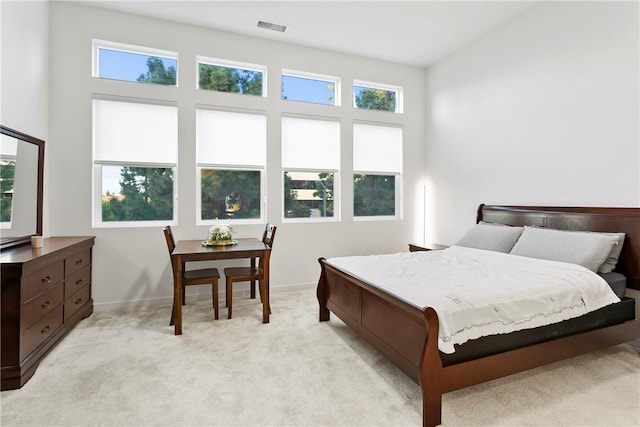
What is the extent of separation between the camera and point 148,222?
3965mm

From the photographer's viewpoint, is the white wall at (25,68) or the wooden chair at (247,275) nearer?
the white wall at (25,68)

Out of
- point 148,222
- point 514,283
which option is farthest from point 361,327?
point 148,222

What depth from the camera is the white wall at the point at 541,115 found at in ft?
9.60

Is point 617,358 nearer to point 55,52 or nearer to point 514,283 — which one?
point 514,283

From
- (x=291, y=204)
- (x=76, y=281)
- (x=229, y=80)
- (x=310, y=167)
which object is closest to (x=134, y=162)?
(x=76, y=281)

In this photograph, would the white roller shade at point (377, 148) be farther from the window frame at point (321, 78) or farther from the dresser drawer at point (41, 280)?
the dresser drawer at point (41, 280)

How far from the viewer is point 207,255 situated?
3.17 m

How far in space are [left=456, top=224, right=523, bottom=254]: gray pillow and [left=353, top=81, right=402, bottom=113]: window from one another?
2.35 meters

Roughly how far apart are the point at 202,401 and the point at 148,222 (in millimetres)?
2581

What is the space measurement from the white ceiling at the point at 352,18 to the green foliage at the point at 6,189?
81.5 inches

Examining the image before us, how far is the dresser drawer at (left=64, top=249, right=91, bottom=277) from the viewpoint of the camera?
296 cm

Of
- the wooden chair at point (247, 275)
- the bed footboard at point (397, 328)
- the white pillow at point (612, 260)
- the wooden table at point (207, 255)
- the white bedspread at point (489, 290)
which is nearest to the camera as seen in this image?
the bed footboard at point (397, 328)

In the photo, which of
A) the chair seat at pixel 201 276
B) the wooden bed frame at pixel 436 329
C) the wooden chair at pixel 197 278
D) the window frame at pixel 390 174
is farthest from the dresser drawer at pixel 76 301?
the window frame at pixel 390 174

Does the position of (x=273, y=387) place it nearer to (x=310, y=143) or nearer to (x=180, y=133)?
(x=180, y=133)
